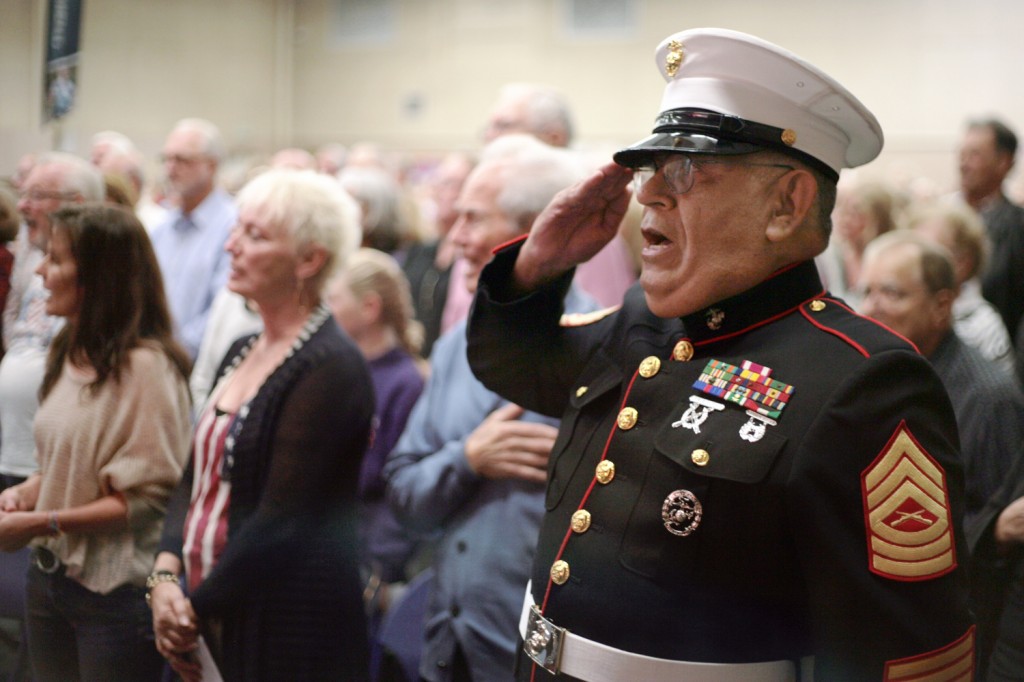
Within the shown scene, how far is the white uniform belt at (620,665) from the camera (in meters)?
1.34

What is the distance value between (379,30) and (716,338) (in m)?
2.17

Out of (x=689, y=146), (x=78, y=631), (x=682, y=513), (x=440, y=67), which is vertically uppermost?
(x=440, y=67)

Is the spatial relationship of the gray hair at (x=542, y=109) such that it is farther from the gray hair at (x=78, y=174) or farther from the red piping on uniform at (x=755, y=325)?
the red piping on uniform at (x=755, y=325)

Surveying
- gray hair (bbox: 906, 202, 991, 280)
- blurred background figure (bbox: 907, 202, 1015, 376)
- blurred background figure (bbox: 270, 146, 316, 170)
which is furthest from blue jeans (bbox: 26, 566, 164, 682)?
gray hair (bbox: 906, 202, 991, 280)

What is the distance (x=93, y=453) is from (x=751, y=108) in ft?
3.42

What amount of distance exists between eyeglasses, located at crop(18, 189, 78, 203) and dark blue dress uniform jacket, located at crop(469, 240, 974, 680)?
848 millimetres

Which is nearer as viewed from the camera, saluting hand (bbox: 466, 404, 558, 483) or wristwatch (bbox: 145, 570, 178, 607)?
wristwatch (bbox: 145, 570, 178, 607)

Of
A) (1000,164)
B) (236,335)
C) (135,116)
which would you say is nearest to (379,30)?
(236,335)

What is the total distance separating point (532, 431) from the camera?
205 cm

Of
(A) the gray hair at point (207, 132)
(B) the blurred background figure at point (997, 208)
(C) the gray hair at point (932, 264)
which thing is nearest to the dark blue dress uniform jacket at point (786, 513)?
(A) the gray hair at point (207, 132)

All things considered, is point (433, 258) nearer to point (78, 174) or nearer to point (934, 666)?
point (78, 174)

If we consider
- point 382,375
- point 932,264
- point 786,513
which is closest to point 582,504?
point 786,513

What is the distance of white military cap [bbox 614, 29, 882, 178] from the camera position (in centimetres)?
140

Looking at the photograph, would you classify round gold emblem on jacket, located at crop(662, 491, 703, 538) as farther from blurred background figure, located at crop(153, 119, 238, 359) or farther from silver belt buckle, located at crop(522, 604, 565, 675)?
blurred background figure, located at crop(153, 119, 238, 359)
